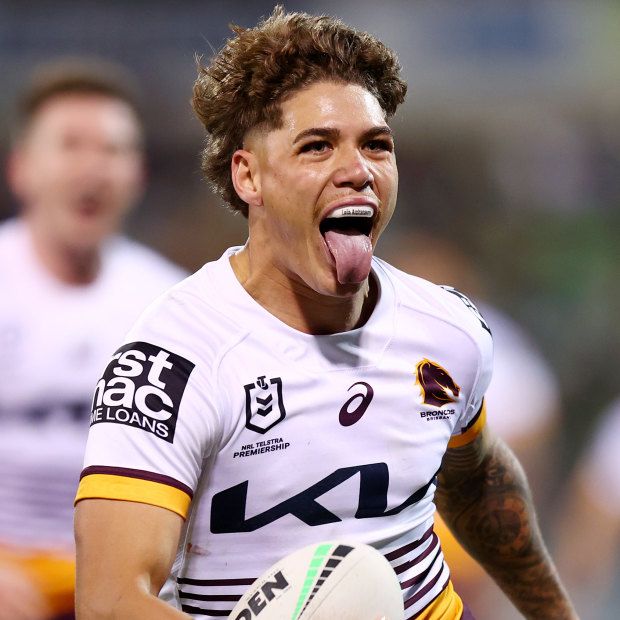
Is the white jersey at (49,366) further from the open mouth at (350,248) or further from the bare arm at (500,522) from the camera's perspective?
the open mouth at (350,248)

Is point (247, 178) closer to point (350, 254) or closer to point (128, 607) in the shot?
point (350, 254)

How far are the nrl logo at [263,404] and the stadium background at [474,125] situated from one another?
14.1ft

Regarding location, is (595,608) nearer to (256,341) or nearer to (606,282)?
(606,282)

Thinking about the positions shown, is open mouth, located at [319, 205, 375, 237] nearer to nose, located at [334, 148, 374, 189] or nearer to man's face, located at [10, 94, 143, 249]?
nose, located at [334, 148, 374, 189]

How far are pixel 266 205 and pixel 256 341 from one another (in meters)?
0.31

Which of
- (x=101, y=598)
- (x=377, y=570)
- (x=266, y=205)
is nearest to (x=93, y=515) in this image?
(x=101, y=598)

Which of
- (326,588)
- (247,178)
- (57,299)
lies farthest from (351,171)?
(57,299)

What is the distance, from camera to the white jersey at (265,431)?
204 centimetres

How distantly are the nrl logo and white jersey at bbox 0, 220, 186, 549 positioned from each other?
2052 millimetres

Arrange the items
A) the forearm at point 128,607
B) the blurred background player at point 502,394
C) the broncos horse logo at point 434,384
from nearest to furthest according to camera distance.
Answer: the forearm at point 128,607
the broncos horse logo at point 434,384
the blurred background player at point 502,394

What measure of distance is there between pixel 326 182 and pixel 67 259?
274 cm

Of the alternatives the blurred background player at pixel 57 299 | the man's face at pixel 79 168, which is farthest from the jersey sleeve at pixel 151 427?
the man's face at pixel 79 168

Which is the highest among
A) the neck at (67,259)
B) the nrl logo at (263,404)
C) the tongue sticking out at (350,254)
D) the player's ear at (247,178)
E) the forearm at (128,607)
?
the neck at (67,259)

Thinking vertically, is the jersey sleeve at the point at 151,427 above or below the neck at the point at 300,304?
below
